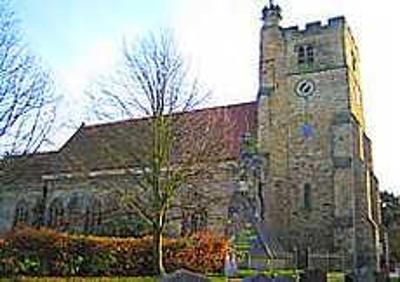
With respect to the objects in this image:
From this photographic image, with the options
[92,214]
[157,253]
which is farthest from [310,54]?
[157,253]

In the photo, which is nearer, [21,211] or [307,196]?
[307,196]

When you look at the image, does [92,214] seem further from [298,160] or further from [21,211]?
[298,160]

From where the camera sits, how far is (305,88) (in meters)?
37.3

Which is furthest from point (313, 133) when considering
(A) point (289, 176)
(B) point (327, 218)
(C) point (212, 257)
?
(C) point (212, 257)

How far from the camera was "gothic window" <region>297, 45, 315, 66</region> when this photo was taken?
37500mm

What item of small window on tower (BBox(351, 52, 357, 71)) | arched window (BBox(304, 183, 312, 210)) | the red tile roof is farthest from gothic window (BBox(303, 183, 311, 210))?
small window on tower (BBox(351, 52, 357, 71))

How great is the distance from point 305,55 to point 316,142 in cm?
613

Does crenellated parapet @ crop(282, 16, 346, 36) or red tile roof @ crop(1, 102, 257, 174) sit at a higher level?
crenellated parapet @ crop(282, 16, 346, 36)

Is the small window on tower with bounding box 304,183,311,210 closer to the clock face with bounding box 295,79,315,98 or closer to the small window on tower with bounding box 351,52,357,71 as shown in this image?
the clock face with bounding box 295,79,315,98

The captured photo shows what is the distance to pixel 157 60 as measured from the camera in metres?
25.6

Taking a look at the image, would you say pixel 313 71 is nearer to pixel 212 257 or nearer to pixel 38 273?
pixel 212 257

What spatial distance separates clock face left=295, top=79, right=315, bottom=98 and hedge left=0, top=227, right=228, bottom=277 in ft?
48.5

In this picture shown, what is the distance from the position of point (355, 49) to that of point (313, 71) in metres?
4.87

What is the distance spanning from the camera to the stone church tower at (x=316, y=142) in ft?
109
